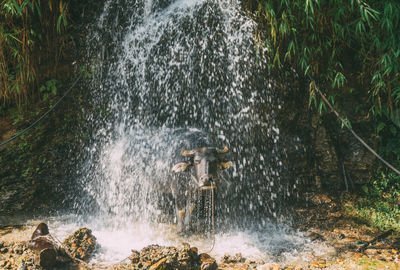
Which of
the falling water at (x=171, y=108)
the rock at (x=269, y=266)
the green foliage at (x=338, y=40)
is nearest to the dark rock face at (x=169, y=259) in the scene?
the rock at (x=269, y=266)

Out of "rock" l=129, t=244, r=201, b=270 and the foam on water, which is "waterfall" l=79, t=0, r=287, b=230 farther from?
"rock" l=129, t=244, r=201, b=270

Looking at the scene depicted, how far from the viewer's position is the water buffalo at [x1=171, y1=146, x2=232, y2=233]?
3.92m

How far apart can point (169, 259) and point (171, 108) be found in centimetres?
313

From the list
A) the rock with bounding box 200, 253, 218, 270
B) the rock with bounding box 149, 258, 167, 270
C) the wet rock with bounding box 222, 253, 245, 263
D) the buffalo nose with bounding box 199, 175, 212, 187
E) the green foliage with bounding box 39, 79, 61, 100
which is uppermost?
the green foliage with bounding box 39, 79, 61, 100

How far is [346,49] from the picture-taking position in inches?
193

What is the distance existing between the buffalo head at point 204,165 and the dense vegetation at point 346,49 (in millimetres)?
1933

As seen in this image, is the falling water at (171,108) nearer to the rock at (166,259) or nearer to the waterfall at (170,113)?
the waterfall at (170,113)

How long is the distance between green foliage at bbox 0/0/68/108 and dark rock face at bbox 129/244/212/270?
12.2 ft

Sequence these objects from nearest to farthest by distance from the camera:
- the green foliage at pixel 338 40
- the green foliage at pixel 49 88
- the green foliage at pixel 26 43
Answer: the green foliage at pixel 338 40
the green foliage at pixel 26 43
the green foliage at pixel 49 88

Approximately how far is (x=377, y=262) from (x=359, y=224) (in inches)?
53.5

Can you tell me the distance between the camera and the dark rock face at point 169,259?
304 cm

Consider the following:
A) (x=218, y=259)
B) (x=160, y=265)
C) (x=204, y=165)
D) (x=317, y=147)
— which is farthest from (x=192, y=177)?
(x=317, y=147)

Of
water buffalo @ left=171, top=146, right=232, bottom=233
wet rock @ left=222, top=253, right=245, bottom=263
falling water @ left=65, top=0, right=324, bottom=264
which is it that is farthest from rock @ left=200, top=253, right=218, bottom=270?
falling water @ left=65, top=0, right=324, bottom=264

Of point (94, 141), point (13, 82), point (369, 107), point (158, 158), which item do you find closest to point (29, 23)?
point (13, 82)
